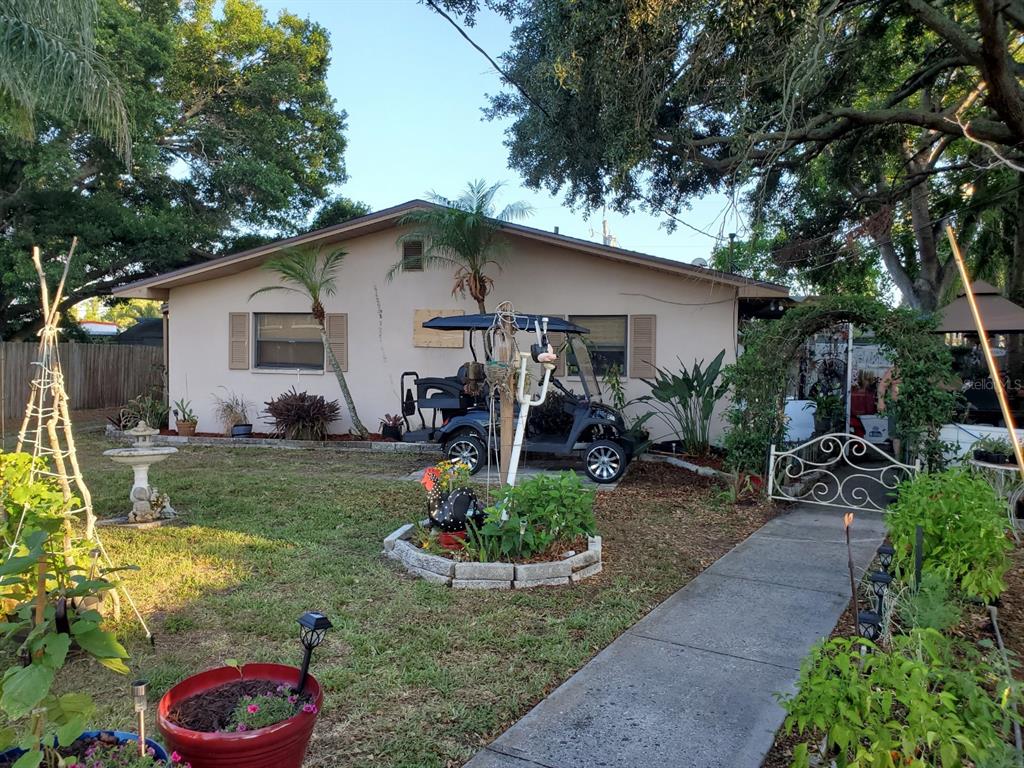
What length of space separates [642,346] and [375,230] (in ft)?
17.3

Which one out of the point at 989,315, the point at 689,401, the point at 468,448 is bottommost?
the point at 468,448

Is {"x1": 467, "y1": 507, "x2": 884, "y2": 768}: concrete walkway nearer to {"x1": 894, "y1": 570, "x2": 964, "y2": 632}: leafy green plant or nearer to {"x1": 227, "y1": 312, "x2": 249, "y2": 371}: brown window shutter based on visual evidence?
{"x1": 894, "y1": 570, "x2": 964, "y2": 632}: leafy green plant

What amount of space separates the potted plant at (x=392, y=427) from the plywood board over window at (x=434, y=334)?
1390 mm

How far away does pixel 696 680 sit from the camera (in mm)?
3547

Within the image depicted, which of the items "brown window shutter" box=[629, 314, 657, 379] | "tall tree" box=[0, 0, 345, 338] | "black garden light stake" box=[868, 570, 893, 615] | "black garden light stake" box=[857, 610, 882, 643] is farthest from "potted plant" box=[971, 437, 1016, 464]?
"tall tree" box=[0, 0, 345, 338]

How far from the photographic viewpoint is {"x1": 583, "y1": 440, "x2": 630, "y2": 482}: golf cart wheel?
8.81m

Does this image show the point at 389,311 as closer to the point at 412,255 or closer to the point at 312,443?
the point at 412,255

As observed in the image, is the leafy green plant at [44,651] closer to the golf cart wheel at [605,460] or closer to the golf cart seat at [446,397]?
the golf cart seat at [446,397]

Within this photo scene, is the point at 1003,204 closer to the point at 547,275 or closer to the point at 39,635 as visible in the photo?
the point at 547,275

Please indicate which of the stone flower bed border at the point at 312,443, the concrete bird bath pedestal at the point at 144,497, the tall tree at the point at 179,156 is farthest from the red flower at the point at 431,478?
the tall tree at the point at 179,156

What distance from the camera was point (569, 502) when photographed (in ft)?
16.8

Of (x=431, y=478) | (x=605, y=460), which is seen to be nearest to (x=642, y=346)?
(x=605, y=460)

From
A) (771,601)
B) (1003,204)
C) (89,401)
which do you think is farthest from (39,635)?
(89,401)

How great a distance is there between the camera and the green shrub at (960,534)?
3879 mm
